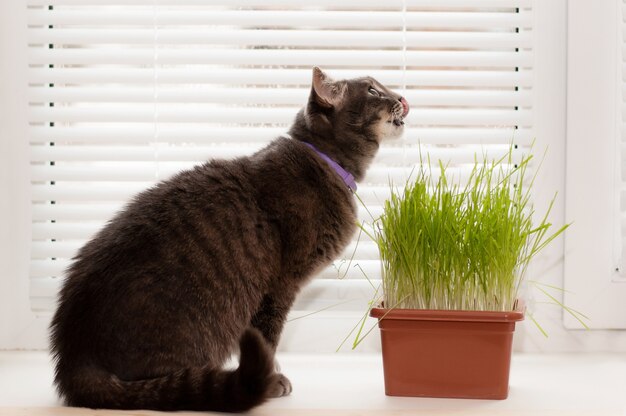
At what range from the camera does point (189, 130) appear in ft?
6.40

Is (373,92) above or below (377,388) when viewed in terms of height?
above

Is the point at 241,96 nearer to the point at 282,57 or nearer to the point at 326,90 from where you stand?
the point at 282,57

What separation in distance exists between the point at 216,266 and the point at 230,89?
653 millimetres

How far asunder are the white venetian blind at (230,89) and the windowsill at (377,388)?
199 mm

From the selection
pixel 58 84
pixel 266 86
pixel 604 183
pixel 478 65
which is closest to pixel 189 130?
pixel 266 86

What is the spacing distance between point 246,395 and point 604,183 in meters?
1.12

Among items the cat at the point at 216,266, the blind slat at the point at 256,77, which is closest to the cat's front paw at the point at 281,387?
the cat at the point at 216,266

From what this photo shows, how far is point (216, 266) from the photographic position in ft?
4.82

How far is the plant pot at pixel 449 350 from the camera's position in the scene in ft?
4.62

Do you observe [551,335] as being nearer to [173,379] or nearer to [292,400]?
[292,400]

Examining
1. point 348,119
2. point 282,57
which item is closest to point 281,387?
point 348,119

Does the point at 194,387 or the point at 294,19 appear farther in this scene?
the point at 294,19

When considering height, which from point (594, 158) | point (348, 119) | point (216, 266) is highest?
point (348, 119)

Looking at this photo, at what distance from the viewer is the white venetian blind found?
193cm
